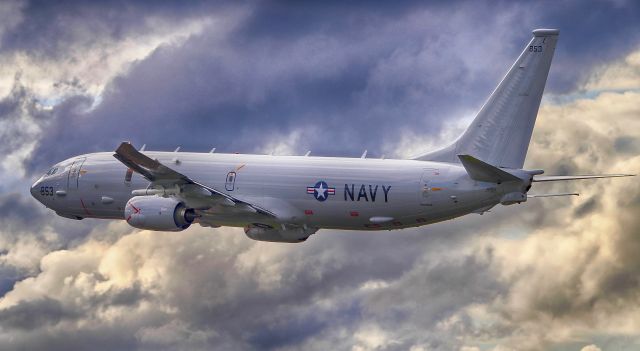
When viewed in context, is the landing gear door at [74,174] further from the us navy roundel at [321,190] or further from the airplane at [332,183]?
the us navy roundel at [321,190]

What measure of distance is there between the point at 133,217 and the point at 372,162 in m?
13.1

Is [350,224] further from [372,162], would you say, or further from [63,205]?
[63,205]

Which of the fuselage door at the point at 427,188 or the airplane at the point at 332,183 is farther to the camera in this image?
the fuselage door at the point at 427,188

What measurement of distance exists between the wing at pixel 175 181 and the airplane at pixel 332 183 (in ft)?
0.18

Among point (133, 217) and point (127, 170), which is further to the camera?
point (127, 170)

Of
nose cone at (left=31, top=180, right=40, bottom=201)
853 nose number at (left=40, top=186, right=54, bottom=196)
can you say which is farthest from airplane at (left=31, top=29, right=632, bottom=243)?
nose cone at (left=31, top=180, right=40, bottom=201)

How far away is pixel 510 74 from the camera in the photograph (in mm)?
60344

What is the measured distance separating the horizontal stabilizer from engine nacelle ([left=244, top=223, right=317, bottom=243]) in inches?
451

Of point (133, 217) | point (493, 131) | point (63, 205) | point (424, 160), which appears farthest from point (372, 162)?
point (63, 205)

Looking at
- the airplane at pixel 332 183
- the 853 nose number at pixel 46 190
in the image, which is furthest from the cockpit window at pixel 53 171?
the airplane at pixel 332 183

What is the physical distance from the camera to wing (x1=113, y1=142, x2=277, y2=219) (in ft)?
193

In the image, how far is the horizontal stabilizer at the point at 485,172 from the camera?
2264 inches

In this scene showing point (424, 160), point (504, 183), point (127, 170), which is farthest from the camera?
point (127, 170)

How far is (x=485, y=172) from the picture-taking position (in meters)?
58.2
